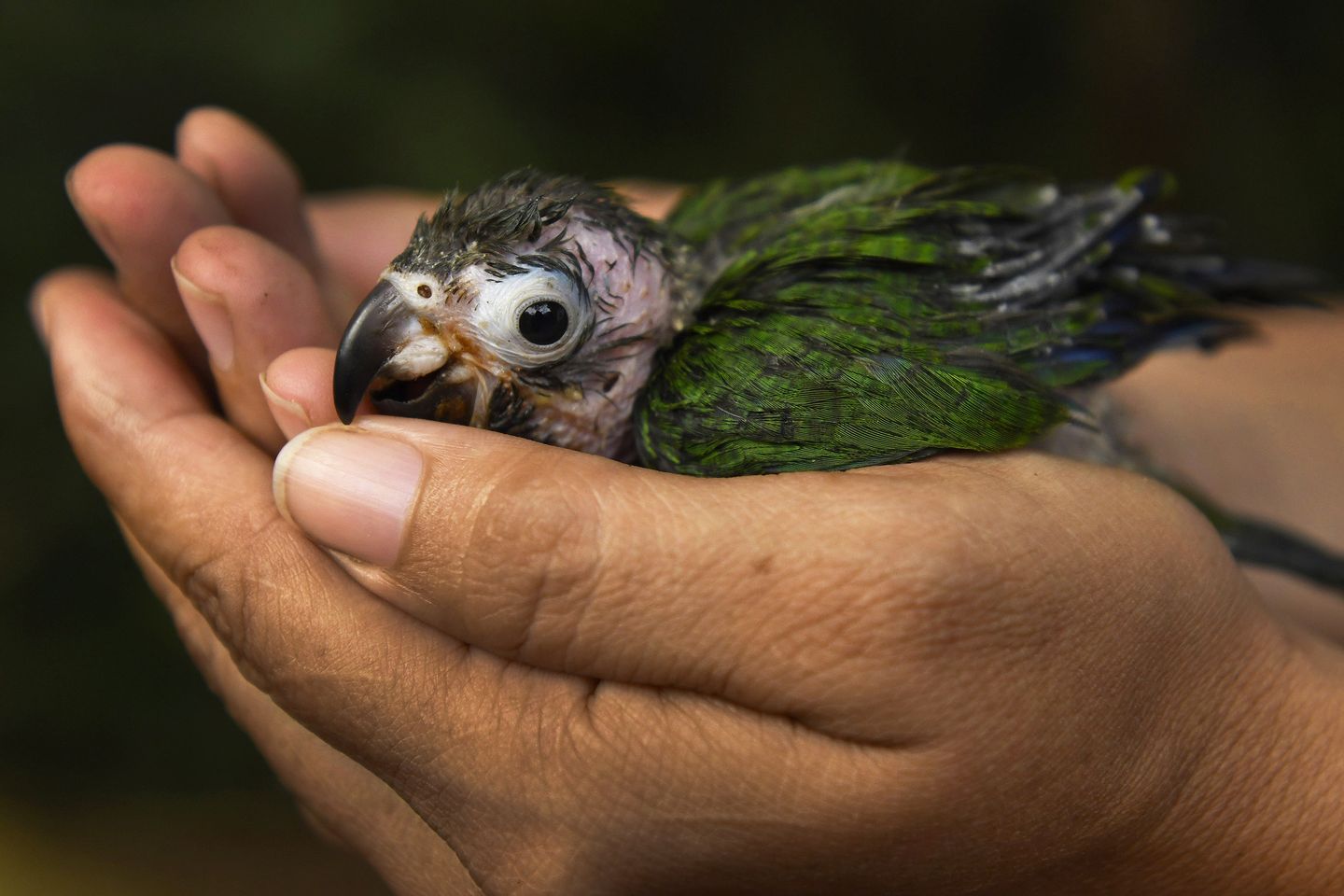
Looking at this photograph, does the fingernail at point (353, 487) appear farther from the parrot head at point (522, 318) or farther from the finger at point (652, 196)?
the finger at point (652, 196)

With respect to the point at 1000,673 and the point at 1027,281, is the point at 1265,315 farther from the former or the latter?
the point at 1000,673

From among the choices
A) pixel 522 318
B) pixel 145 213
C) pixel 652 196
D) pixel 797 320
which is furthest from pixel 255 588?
pixel 652 196

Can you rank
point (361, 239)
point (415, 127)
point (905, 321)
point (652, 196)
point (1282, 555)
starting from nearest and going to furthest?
1. point (905, 321)
2. point (1282, 555)
3. point (361, 239)
4. point (652, 196)
5. point (415, 127)

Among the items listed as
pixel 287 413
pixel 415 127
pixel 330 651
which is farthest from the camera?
pixel 415 127

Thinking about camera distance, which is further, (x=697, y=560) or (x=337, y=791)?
(x=337, y=791)

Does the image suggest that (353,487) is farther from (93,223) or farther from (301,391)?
(93,223)

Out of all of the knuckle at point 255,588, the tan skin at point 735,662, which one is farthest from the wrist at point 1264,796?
the knuckle at point 255,588

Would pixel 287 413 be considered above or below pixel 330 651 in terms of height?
above
